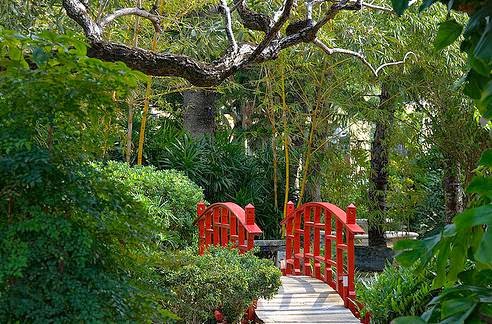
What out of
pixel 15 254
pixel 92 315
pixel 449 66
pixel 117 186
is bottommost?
pixel 92 315

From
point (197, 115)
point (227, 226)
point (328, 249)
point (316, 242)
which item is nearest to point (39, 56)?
point (328, 249)

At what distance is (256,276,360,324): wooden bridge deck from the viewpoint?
6.62 metres

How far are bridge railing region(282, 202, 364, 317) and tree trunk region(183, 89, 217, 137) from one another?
4.79 meters

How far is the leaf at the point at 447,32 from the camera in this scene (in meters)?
0.98

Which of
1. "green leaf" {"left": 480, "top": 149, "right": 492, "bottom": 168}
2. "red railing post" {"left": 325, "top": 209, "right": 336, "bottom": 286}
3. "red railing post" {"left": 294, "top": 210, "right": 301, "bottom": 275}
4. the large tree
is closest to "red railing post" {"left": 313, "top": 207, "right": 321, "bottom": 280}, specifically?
"red railing post" {"left": 325, "top": 209, "right": 336, "bottom": 286}

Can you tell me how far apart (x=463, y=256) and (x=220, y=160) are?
459 inches

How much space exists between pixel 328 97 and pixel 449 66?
1.68 metres

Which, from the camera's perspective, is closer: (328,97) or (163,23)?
(163,23)

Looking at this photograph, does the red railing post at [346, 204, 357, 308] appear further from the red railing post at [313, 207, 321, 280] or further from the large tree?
the large tree

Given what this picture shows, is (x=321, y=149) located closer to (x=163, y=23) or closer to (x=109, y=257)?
(x=163, y=23)

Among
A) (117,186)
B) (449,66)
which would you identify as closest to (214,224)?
(449,66)

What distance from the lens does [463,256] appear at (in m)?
0.95

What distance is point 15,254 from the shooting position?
2.62m

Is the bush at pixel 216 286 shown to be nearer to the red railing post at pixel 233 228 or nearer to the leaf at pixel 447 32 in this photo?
the red railing post at pixel 233 228
